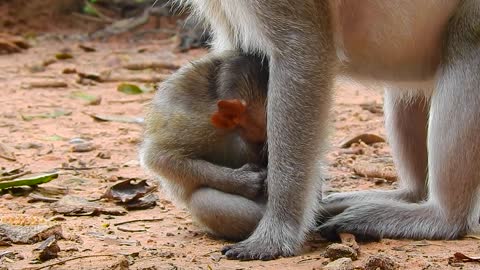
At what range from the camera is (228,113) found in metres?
4.80

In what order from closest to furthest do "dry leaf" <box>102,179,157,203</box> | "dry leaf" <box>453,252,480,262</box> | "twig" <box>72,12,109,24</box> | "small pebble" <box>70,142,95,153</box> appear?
"dry leaf" <box>453,252,480,262</box> < "dry leaf" <box>102,179,157,203</box> < "small pebble" <box>70,142,95,153</box> < "twig" <box>72,12,109,24</box>

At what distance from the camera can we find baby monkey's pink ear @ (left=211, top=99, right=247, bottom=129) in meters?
4.77

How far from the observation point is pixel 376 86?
5.54m

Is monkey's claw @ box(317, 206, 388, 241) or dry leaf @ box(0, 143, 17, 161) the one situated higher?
monkey's claw @ box(317, 206, 388, 241)

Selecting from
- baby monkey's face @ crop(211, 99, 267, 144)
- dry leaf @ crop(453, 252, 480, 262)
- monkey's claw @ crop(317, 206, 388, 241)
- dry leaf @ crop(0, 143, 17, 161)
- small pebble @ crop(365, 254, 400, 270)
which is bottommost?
dry leaf @ crop(0, 143, 17, 161)

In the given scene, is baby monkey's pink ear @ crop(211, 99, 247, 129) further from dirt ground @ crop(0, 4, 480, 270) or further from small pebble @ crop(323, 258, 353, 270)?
small pebble @ crop(323, 258, 353, 270)

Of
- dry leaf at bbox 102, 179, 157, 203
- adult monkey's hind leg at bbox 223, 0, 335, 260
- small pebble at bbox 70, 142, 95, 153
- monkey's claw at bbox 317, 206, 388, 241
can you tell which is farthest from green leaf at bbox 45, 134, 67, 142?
adult monkey's hind leg at bbox 223, 0, 335, 260

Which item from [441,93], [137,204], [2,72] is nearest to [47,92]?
[2,72]

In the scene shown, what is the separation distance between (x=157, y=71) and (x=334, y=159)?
5.06m

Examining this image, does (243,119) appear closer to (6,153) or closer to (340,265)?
(340,265)

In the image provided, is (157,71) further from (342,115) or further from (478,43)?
(478,43)

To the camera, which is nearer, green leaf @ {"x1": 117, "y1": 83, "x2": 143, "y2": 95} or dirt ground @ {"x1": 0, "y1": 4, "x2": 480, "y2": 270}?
dirt ground @ {"x1": 0, "y1": 4, "x2": 480, "y2": 270}

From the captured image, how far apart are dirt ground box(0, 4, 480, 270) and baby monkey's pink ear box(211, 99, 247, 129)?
0.50 m

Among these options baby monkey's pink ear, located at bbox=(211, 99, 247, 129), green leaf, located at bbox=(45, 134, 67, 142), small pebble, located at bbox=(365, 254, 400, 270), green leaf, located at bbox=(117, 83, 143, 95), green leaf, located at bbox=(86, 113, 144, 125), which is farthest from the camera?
green leaf, located at bbox=(117, 83, 143, 95)
